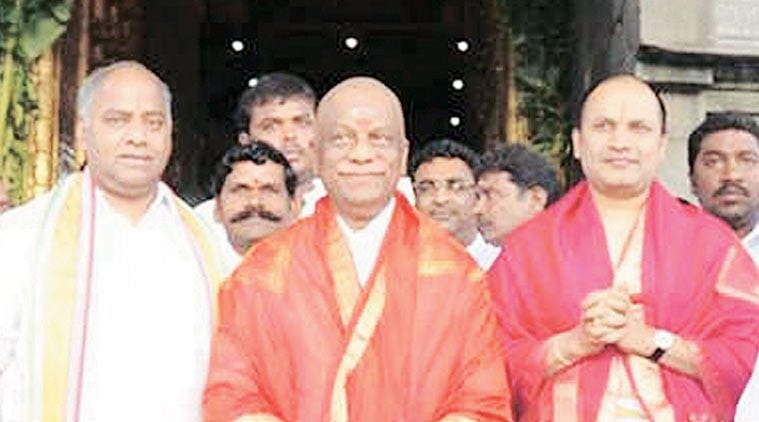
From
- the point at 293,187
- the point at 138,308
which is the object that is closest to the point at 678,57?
the point at 293,187

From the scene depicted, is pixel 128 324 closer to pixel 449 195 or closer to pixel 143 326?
pixel 143 326

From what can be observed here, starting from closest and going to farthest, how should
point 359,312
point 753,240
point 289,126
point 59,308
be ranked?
1. point 359,312
2. point 59,308
3. point 753,240
4. point 289,126

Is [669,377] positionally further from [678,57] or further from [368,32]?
[368,32]

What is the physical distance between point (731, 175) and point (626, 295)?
1738 millimetres

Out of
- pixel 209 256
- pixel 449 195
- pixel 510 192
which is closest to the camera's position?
pixel 209 256

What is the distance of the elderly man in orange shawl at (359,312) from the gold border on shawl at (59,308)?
0.41 m

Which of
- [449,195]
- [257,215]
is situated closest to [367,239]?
[257,215]

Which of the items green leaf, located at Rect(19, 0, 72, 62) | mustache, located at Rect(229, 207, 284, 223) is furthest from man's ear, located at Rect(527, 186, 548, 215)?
green leaf, located at Rect(19, 0, 72, 62)

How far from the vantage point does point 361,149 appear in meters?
4.45

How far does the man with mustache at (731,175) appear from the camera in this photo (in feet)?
19.5

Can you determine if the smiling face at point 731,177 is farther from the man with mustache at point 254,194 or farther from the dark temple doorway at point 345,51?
the dark temple doorway at point 345,51

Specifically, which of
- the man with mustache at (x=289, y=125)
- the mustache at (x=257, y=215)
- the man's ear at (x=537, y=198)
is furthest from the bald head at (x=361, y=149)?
the man's ear at (x=537, y=198)

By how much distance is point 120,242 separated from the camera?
4680mm

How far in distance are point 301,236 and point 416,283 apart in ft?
1.11
